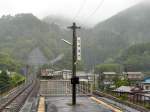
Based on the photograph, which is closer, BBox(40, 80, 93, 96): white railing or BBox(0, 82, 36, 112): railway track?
BBox(0, 82, 36, 112): railway track

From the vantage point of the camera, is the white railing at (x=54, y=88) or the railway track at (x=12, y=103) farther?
the white railing at (x=54, y=88)

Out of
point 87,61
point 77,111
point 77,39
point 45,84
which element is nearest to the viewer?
point 77,111

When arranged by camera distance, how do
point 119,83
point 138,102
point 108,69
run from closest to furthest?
point 138,102, point 119,83, point 108,69

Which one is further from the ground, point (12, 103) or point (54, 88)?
point (54, 88)

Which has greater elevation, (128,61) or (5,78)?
(128,61)

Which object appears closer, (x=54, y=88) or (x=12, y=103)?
(x=12, y=103)

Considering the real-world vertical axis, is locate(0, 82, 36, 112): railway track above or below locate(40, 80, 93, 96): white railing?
below

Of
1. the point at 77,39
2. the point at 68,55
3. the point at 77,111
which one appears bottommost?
the point at 77,111

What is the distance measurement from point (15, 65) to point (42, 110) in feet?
497

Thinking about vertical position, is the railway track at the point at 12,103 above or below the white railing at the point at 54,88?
below

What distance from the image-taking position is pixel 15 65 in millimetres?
168000

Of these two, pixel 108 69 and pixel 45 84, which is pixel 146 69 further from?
pixel 45 84

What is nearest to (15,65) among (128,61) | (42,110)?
(128,61)

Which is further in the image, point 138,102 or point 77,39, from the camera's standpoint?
point 77,39
